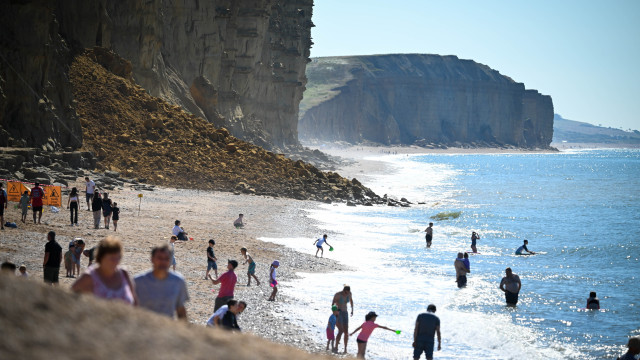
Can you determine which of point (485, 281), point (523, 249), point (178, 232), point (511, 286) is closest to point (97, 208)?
point (178, 232)

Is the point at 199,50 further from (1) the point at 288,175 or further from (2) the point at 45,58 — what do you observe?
(2) the point at 45,58

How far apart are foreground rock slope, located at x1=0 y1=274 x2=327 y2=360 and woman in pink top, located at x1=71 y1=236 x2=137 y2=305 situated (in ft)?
1.30

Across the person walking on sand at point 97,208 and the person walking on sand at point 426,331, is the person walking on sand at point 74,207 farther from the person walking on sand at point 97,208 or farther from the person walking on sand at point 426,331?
the person walking on sand at point 426,331

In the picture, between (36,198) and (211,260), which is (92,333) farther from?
(36,198)

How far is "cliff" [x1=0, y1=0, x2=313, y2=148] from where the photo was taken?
28469mm

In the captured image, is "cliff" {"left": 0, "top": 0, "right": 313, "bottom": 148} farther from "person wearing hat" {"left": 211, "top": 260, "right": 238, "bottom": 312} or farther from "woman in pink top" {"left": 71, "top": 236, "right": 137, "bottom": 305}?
"woman in pink top" {"left": 71, "top": 236, "right": 137, "bottom": 305}

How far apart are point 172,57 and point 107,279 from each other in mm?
51679

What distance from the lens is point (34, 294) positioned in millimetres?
4340

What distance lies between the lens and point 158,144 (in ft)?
125

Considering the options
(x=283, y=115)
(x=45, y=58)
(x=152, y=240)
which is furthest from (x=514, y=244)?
(x=283, y=115)

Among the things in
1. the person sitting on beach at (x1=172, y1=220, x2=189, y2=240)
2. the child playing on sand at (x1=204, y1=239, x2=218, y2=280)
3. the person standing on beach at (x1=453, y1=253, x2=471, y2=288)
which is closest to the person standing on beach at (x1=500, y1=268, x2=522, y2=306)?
the person standing on beach at (x1=453, y1=253, x2=471, y2=288)

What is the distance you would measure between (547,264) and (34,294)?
989 inches

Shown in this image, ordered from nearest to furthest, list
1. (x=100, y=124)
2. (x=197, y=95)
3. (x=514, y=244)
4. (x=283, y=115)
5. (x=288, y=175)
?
(x=514, y=244) → (x=100, y=124) → (x=288, y=175) → (x=197, y=95) → (x=283, y=115)

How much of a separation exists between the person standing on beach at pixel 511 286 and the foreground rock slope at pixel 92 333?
504 inches
